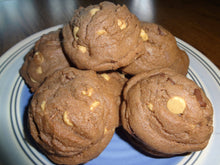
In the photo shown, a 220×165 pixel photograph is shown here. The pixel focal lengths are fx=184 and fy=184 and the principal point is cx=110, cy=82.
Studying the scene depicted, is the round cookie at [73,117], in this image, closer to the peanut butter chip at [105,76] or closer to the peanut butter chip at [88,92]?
the peanut butter chip at [88,92]

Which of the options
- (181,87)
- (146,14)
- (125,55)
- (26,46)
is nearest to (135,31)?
(125,55)

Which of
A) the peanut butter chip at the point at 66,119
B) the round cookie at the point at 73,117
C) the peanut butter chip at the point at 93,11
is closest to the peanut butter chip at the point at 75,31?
the peanut butter chip at the point at 93,11

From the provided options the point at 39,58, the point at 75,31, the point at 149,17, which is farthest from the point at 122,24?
the point at 149,17

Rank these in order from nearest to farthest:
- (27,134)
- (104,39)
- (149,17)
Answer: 1. (104,39)
2. (27,134)
3. (149,17)

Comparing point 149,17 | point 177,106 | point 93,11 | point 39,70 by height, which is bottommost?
point 149,17

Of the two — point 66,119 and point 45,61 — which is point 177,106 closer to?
point 66,119

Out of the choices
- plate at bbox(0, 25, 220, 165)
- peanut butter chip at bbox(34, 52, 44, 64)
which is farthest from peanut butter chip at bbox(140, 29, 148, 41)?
peanut butter chip at bbox(34, 52, 44, 64)
